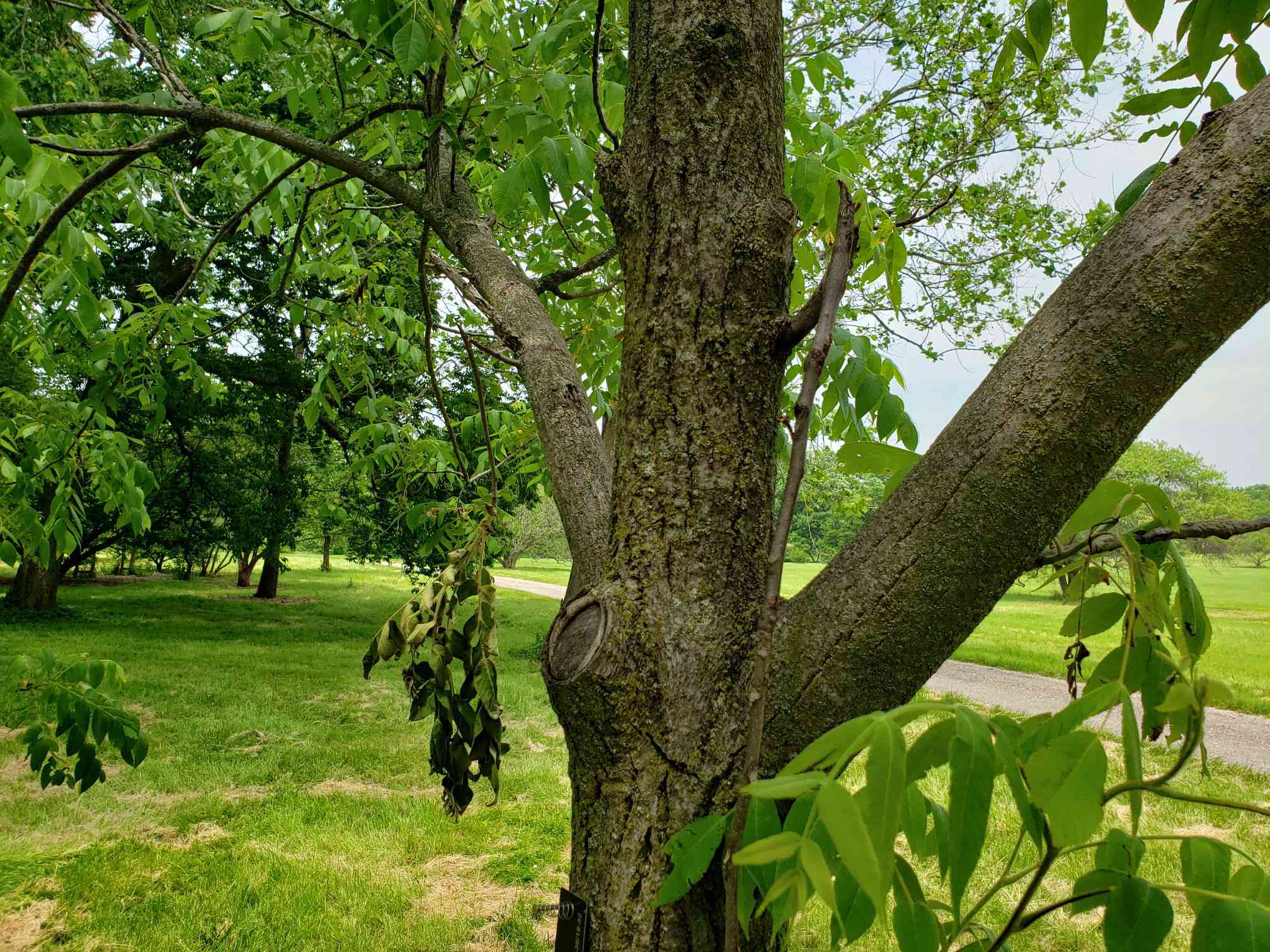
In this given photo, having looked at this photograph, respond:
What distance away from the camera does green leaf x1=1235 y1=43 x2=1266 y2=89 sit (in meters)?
1.12

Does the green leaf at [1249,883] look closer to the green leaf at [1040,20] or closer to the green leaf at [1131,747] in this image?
the green leaf at [1131,747]

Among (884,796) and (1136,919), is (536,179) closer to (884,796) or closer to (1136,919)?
(884,796)

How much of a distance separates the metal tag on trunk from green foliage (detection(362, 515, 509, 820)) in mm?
360

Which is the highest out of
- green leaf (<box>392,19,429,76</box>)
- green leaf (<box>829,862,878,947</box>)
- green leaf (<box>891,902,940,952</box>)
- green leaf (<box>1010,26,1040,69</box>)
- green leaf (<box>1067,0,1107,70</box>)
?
green leaf (<box>392,19,429,76</box>)

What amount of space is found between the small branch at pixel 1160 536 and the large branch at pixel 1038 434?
0.12 m

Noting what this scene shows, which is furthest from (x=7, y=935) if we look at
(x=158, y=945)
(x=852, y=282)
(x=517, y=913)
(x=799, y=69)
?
(x=852, y=282)

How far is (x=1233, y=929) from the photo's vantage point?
58cm

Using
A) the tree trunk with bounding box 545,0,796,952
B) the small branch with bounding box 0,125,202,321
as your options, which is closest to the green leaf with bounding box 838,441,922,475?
the tree trunk with bounding box 545,0,796,952

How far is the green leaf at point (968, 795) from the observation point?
1.74 ft

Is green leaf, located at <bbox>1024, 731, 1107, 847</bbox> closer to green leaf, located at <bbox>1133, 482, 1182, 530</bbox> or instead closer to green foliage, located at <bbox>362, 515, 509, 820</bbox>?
green leaf, located at <bbox>1133, 482, 1182, 530</bbox>

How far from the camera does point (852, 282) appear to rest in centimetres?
578

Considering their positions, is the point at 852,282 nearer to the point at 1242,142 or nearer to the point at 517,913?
the point at 517,913

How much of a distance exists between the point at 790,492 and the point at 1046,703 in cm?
996

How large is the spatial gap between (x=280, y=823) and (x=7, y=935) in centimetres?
157
